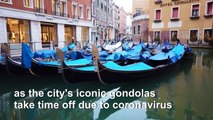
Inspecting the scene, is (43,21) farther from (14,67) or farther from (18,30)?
(14,67)

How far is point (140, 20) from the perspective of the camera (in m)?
17.8

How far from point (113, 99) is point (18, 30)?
673 cm

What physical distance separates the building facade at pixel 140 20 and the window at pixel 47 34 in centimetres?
814

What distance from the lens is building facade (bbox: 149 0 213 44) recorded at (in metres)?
12.2

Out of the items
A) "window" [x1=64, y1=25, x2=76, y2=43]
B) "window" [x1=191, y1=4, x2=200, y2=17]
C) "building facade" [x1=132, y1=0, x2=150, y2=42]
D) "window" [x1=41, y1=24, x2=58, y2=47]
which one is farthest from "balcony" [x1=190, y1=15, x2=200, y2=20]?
"window" [x1=41, y1=24, x2=58, y2=47]


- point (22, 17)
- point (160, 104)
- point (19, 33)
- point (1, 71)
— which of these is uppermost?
point (22, 17)

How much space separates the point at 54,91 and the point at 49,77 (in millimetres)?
991

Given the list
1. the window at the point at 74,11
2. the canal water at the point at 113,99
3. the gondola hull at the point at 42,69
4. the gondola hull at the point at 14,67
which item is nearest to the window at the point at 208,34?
the canal water at the point at 113,99

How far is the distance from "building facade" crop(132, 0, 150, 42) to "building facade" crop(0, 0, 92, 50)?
5.61m

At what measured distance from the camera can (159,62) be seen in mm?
5496

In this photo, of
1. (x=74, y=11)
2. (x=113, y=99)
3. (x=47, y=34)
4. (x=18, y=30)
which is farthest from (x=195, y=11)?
(x=113, y=99)

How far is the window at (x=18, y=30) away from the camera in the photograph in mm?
8327

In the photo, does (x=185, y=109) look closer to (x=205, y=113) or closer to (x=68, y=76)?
(x=205, y=113)

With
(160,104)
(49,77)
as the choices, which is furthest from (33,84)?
(160,104)
